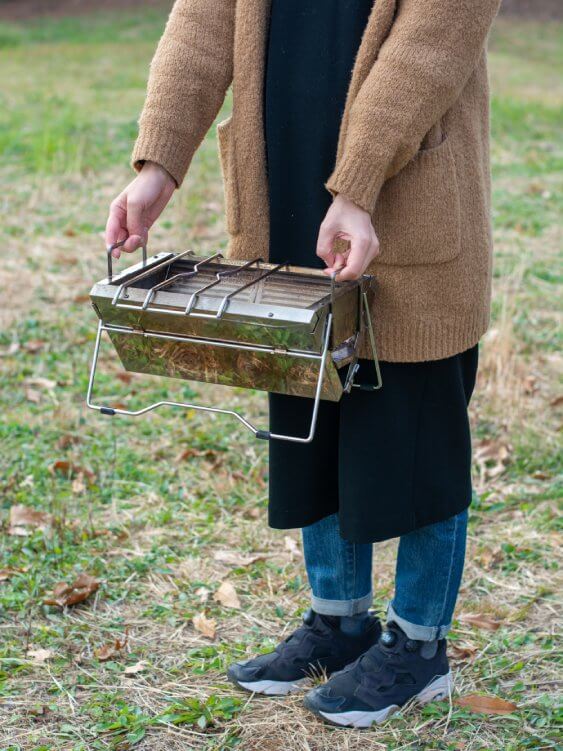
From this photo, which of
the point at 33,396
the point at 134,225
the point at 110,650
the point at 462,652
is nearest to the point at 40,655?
the point at 110,650

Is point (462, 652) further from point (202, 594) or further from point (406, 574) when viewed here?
point (202, 594)

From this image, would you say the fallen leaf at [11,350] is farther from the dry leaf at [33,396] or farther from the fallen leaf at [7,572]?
the fallen leaf at [7,572]

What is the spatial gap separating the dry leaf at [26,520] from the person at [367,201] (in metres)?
1.15

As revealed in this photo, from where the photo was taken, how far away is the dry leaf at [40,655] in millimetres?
2391

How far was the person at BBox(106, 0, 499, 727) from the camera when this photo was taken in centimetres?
166

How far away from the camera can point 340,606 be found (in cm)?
222

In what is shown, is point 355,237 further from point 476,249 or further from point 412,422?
point 412,422

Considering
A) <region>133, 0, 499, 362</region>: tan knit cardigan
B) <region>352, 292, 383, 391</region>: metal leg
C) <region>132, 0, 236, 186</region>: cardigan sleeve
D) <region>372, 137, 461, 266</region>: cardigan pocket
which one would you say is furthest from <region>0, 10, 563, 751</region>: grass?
<region>132, 0, 236, 186</region>: cardigan sleeve

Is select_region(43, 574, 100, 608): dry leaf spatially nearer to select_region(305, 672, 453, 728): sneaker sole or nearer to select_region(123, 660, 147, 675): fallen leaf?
select_region(123, 660, 147, 675): fallen leaf

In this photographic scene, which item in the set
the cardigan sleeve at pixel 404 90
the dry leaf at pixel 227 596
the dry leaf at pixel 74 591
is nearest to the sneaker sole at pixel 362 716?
the dry leaf at pixel 227 596

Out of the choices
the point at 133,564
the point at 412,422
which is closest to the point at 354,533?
the point at 412,422

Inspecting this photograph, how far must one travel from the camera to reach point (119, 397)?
3.91 metres

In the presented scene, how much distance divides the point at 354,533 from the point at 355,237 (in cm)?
60

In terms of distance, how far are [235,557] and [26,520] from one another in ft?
2.12
